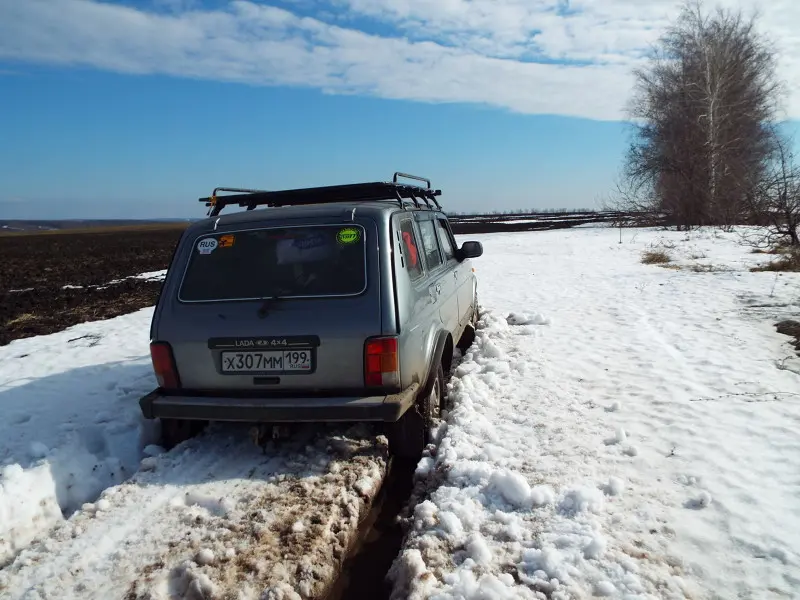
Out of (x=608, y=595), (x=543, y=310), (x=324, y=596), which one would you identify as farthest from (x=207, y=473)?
(x=543, y=310)

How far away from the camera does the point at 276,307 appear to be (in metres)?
3.59

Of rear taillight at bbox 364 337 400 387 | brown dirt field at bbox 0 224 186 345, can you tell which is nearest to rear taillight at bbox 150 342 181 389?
rear taillight at bbox 364 337 400 387

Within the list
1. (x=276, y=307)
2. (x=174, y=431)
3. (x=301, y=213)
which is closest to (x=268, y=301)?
(x=276, y=307)

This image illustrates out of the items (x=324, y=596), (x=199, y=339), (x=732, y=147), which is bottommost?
(x=324, y=596)

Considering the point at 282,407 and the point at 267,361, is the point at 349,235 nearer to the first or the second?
the point at 267,361

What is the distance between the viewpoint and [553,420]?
4.45 m

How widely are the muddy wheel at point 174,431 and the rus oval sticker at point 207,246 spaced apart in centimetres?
131

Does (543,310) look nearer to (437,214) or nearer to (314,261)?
(437,214)

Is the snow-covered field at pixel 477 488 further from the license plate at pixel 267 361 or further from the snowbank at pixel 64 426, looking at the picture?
the license plate at pixel 267 361

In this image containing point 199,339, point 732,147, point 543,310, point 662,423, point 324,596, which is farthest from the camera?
point 732,147

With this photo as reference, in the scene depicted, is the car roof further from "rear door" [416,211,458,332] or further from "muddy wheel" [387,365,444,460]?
"muddy wheel" [387,365,444,460]

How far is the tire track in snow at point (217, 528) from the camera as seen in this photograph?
104 inches

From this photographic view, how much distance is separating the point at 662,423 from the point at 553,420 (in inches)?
34.1

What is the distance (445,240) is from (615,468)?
315cm
